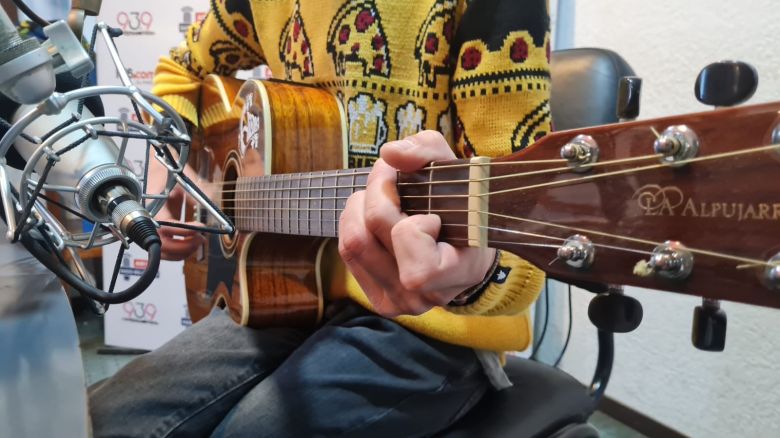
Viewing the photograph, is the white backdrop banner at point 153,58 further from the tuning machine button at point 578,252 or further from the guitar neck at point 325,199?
the tuning machine button at point 578,252

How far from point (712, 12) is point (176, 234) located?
1.06 metres

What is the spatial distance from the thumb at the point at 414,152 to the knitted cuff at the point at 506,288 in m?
0.16

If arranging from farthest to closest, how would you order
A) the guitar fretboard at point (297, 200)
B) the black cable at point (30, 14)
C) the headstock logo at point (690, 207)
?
the guitar fretboard at point (297, 200) < the black cable at point (30, 14) < the headstock logo at point (690, 207)

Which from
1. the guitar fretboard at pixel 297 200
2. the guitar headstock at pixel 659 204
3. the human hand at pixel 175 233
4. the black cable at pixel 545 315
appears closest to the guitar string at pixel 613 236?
the guitar headstock at pixel 659 204

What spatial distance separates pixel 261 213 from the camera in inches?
27.3

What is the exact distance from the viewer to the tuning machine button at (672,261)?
0.92ft

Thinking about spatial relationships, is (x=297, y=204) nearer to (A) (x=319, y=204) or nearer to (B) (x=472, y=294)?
(A) (x=319, y=204)

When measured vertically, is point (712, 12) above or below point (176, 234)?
above

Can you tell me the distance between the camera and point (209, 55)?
1.02 metres

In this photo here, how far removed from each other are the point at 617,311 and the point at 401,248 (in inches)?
5.6

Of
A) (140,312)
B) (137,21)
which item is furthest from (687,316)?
(137,21)

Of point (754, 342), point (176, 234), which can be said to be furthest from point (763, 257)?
A: point (754, 342)

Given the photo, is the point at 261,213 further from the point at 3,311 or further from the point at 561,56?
the point at 561,56

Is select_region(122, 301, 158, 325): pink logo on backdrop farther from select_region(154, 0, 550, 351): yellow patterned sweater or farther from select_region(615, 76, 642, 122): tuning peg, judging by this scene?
select_region(615, 76, 642, 122): tuning peg
